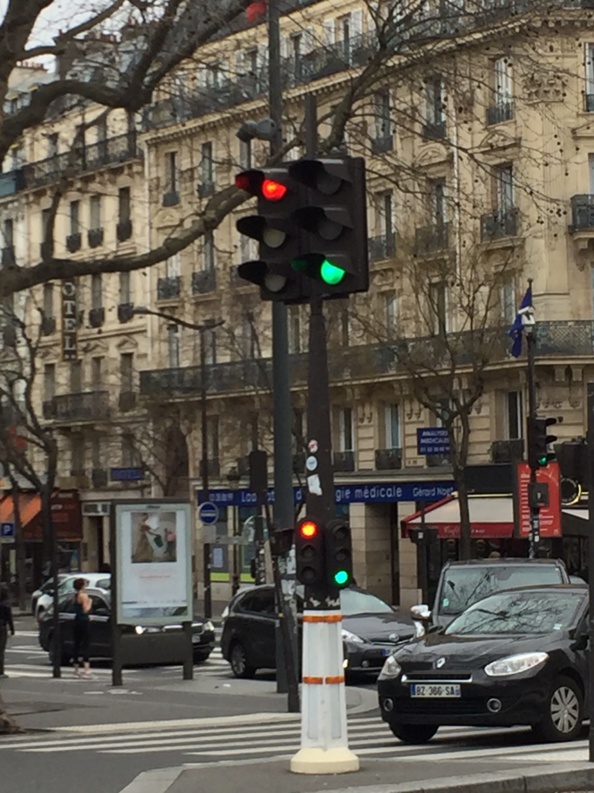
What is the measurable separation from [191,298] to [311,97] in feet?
159

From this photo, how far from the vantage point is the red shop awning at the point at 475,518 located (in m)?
51.6

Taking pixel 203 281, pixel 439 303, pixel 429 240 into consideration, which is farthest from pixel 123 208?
pixel 439 303

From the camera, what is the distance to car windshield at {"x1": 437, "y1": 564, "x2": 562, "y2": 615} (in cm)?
2702

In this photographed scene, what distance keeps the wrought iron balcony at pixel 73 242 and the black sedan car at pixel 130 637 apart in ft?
102

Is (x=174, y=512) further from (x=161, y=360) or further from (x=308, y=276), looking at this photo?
(x=161, y=360)

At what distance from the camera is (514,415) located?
54375mm

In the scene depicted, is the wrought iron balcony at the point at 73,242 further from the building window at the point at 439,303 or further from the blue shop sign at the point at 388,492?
the building window at the point at 439,303

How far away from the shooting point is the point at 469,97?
73.2 feet

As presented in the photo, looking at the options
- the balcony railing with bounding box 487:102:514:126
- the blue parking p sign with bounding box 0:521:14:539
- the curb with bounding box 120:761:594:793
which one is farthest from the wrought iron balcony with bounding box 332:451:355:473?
the curb with bounding box 120:761:594:793

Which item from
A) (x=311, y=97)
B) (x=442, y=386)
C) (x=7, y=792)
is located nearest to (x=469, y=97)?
(x=311, y=97)

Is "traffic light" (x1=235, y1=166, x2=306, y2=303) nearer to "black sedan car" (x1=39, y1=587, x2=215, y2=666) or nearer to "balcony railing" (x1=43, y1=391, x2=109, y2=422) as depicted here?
"black sedan car" (x1=39, y1=587, x2=215, y2=666)

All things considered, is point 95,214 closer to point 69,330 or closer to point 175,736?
point 69,330

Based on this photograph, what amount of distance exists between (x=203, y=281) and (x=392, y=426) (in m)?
8.43

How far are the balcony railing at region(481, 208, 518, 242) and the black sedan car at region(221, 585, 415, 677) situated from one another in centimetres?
1901
